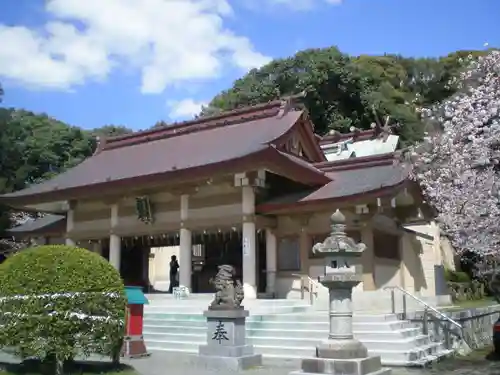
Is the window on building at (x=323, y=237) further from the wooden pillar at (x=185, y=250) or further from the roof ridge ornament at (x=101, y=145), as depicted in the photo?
the roof ridge ornament at (x=101, y=145)

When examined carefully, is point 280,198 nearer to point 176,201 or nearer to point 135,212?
point 176,201

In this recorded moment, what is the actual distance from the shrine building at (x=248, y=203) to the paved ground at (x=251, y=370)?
5.06 meters

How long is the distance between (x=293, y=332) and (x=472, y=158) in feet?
19.1

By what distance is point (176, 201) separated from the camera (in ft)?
66.4

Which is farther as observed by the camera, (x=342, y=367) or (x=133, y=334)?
(x=133, y=334)

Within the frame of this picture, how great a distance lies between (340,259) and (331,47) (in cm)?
3812

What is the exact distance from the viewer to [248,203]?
1811 cm

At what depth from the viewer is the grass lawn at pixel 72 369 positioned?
9.38 meters

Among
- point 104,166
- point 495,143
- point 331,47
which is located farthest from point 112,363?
point 331,47

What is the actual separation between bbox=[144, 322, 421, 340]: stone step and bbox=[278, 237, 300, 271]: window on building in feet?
15.9

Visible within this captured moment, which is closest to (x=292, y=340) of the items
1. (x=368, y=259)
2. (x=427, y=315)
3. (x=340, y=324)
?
(x=340, y=324)

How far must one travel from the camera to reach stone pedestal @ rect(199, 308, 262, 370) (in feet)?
37.7

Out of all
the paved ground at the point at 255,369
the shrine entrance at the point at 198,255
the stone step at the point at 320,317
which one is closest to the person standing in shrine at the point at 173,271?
the shrine entrance at the point at 198,255

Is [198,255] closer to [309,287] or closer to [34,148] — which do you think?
[309,287]
